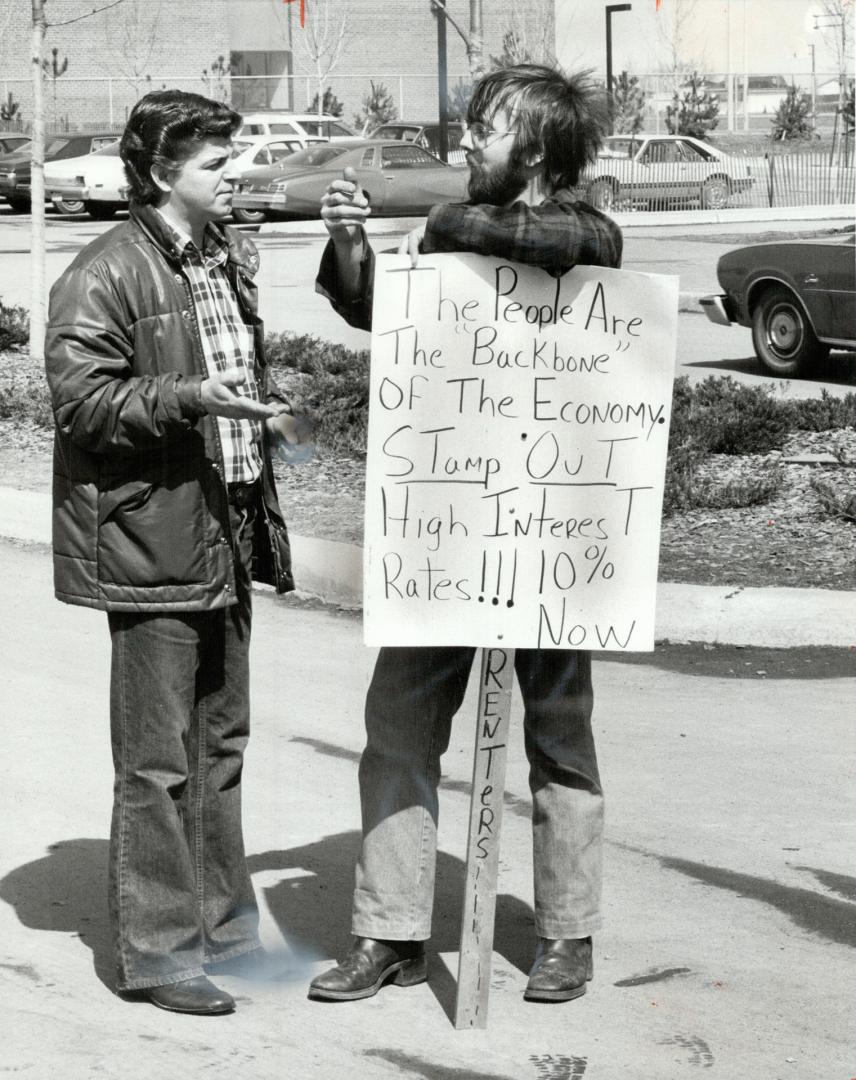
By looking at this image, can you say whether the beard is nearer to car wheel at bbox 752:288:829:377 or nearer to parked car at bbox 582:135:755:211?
car wheel at bbox 752:288:829:377

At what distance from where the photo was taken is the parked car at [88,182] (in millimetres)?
30469

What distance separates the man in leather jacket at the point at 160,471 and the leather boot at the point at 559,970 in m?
0.65

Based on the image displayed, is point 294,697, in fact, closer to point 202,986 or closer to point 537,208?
point 202,986

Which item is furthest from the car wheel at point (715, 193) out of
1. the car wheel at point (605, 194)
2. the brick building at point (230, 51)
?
the brick building at point (230, 51)

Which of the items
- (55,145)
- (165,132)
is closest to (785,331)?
(165,132)

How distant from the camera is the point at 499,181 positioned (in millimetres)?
3412

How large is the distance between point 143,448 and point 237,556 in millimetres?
353

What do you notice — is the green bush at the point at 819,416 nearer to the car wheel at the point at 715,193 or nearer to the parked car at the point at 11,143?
the car wheel at the point at 715,193

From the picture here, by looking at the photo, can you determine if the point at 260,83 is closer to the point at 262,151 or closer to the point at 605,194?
the point at 262,151

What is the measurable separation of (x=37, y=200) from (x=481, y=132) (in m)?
10.6

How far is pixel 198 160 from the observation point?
349 cm

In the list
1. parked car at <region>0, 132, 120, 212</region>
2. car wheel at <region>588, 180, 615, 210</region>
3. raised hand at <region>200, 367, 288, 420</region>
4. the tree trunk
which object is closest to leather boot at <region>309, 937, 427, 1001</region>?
raised hand at <region>200, 367, 288, 420</region>

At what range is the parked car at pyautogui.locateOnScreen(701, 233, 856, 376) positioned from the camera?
482 inches

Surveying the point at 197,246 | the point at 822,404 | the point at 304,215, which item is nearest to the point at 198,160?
the point at 197,246
